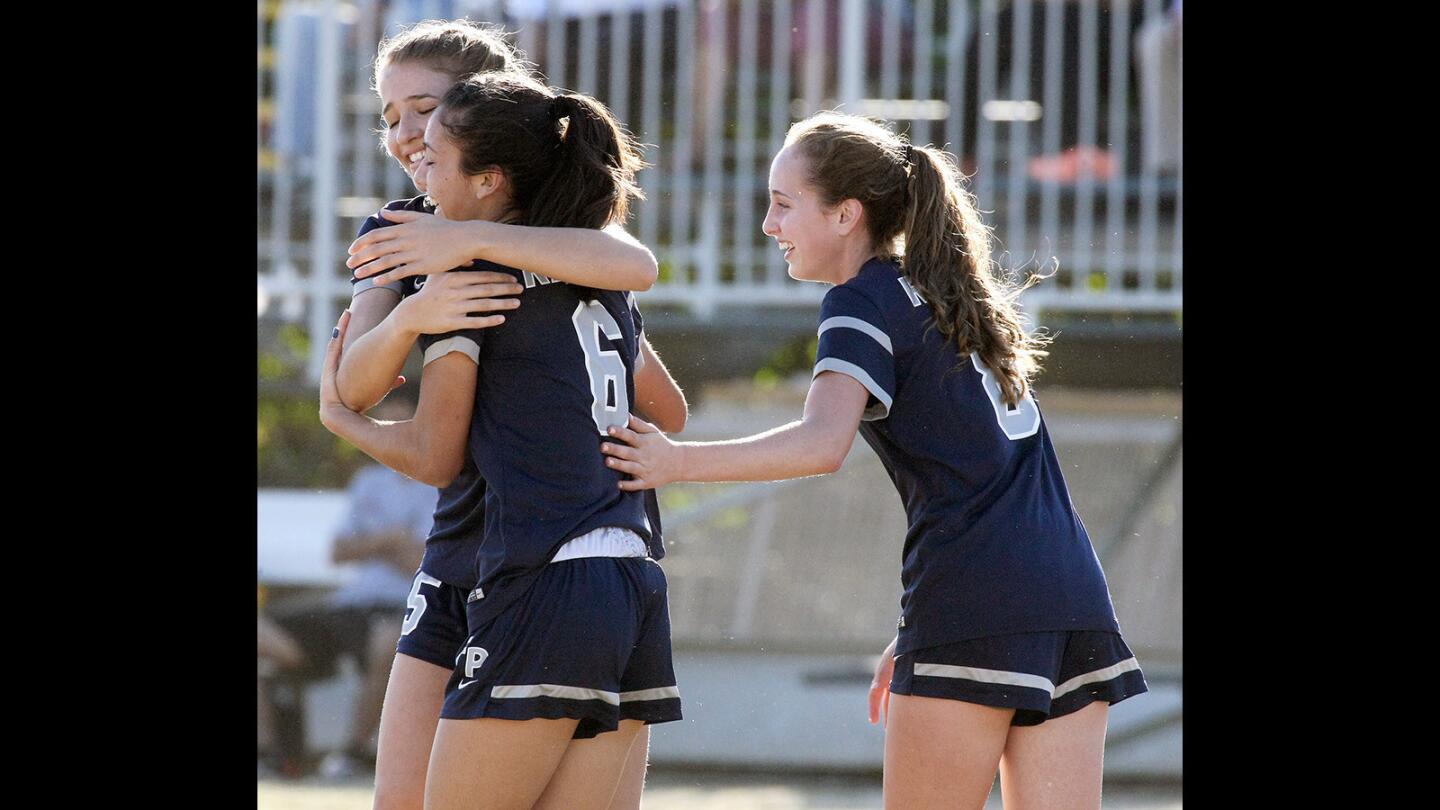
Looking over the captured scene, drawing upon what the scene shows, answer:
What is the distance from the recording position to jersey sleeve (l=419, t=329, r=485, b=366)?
267cm

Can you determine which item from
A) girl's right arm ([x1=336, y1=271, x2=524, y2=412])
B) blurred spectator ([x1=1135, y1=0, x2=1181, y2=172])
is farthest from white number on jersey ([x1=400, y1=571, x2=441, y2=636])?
blurred spectator ([x1=1135, y1=0, x2=1181, y2=172])

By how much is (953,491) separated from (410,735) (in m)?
1.10

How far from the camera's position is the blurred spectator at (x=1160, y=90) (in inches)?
322

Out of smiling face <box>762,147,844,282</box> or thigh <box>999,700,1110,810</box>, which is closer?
thigh <box>999,700,1110,810</box>

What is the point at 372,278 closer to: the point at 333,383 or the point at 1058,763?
the point at 333,383

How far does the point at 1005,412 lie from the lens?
303cm

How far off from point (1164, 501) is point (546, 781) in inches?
274

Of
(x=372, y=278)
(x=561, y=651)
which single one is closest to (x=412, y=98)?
(x=372, y=278)

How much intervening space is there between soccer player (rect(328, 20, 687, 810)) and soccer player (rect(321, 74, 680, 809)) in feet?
0.19

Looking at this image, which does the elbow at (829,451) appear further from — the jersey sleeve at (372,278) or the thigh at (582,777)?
the jersey sleeve at (372,278)

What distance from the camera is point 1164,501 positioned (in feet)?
29.5

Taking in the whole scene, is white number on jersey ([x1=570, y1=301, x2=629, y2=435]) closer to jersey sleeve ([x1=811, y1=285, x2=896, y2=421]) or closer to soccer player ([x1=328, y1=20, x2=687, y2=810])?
soccer player ([x1=328, y1=20, x2=687, y2=810])
